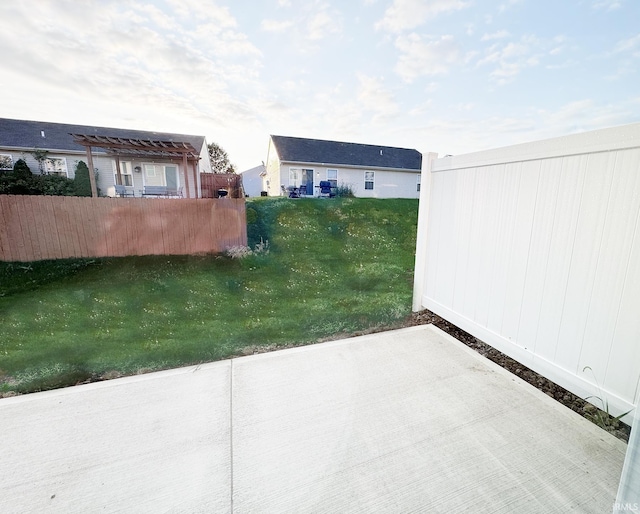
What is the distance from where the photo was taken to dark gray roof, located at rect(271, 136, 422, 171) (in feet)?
57.0

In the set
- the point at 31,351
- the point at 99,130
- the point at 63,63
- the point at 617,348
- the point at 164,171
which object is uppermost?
the point at 99,130

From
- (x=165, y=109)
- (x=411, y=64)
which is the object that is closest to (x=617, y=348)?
(x=411, y=64)

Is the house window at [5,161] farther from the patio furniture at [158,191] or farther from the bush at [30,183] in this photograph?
the patio furniture at [158,191]

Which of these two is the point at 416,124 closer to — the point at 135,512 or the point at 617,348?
the point at 617,348

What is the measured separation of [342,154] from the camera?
60.7ft

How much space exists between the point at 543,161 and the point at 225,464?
2.90 m

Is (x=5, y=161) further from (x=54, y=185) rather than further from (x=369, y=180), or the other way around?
(x=369, y=180)

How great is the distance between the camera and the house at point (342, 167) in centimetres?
1716

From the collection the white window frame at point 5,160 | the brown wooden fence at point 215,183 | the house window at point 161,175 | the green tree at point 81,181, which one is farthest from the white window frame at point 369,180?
the white window frame at point 5,160

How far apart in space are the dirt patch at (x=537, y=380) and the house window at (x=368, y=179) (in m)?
16.3

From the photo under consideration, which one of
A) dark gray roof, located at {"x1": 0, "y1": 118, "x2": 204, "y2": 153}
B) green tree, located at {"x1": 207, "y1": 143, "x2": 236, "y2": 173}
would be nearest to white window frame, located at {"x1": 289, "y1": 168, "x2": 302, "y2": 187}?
dark gray roof, located at {"x1": 0, "y1": 118, "x2": 204, "y2": 153}

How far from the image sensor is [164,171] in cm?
1508

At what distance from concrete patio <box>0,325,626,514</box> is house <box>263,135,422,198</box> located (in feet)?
47.9

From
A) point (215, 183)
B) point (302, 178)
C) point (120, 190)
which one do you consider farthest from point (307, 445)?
point (215, 183)
